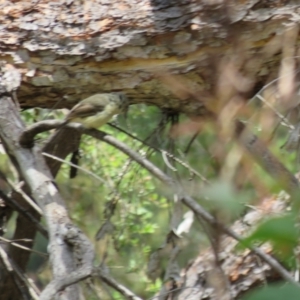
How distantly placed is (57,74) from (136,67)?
38cm

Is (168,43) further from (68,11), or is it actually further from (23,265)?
(23,265)

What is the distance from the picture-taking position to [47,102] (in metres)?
3.39

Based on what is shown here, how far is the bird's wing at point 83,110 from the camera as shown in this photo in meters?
3.19

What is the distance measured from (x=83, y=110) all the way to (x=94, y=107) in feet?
0.18

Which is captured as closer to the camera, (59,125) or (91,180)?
(59,125)

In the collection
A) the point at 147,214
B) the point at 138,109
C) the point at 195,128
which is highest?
the point at 195,128

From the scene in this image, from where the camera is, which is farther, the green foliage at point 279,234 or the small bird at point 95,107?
the small bird at point 95,107

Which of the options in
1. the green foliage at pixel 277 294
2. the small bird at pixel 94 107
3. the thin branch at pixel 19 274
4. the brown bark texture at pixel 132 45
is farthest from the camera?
the small bird at pixel 94 107

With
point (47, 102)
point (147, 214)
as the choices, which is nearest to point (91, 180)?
point (147, 214)

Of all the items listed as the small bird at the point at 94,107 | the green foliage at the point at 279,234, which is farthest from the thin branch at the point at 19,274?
the green foliage at the point at 279,234

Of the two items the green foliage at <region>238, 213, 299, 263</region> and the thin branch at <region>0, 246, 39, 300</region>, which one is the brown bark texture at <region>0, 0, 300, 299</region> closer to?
the thin branch at <region>0, 246, 39, 300</region>

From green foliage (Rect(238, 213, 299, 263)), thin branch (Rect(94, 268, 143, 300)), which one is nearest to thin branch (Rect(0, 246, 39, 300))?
thin branch (Rect(94, 268, 143, 300))

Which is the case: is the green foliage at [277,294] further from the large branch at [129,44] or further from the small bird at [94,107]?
the small bird at [94,107]

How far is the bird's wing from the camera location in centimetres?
319
